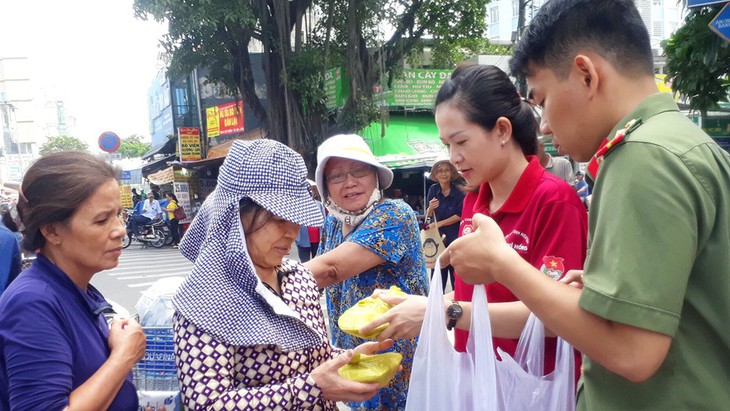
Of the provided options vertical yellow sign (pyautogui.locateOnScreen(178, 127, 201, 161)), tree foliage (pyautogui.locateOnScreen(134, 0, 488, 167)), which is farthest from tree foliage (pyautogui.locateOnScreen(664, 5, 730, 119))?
vertical yellow sign (pyautogui.locateOnScreen(178, 127, 201, 161))

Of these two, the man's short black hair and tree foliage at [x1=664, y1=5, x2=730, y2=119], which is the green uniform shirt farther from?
tree foliage at [x1=664, y1=5, x2=730, y2=119]

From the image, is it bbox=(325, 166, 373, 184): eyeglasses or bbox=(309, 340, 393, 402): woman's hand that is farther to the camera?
bbox=(325, 166, 373, 184): eyeglasses

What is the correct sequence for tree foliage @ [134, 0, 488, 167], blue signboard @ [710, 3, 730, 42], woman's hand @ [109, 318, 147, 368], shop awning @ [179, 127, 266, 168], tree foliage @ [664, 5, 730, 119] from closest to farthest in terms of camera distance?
woman's hand @ [109, 318, 147, 368] → blue signboard @ [710, 3, 730, 42] → tree foliage @ [664, 5, 730, 119] → tree foliage @ [134, 0, 488, 167] → shop awning @ [179, 127, 266, 168]

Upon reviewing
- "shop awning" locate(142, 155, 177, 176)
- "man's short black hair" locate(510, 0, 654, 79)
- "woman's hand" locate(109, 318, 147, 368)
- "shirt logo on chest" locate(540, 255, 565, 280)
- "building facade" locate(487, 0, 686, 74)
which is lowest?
"shop awning" locate(142, 155, 177, 176)

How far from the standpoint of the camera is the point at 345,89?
1267 cm

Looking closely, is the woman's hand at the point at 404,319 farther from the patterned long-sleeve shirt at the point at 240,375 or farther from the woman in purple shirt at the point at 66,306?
A: the woman in purple shirt at the point at 66,306

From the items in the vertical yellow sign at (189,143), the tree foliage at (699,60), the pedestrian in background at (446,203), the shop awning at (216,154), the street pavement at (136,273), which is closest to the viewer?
the tree foliage at (699,60)

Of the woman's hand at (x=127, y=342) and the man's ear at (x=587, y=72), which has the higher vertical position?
the man's ear at (x=587, y=72)

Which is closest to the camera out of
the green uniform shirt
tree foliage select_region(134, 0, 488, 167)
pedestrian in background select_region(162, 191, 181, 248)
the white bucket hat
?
the green uniform shirt

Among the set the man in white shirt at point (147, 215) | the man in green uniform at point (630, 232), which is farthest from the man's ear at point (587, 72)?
the man in white shirt at point (147, 215)

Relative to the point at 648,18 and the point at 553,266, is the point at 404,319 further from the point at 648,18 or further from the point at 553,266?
the point at 648,18

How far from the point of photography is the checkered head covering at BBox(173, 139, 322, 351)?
1.34 meters

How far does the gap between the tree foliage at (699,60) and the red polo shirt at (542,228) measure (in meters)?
3.97

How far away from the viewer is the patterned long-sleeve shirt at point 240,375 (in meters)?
1.28
